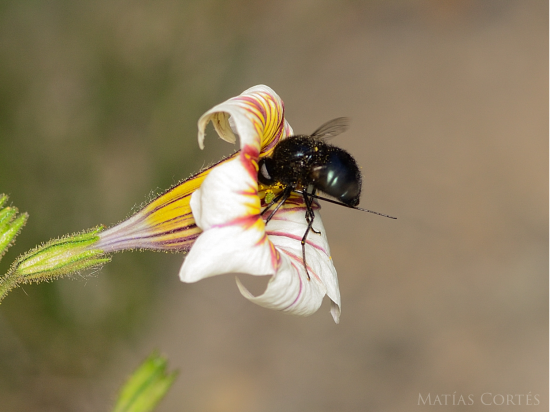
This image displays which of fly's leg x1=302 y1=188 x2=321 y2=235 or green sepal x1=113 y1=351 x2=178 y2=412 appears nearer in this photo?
fly's leg x1=302 y1=188 x2=321 y2=235

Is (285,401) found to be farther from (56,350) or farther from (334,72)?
(334,72)

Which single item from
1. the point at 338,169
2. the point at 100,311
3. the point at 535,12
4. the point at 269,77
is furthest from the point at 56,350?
the point at 535,12

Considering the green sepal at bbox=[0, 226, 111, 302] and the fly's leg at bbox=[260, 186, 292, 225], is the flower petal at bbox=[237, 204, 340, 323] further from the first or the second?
the green sepal at bbox=[0, 226, 111, 302]

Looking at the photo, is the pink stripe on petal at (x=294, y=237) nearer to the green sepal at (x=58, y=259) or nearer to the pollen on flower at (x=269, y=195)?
the pollen on flower at (x=269, y=195)

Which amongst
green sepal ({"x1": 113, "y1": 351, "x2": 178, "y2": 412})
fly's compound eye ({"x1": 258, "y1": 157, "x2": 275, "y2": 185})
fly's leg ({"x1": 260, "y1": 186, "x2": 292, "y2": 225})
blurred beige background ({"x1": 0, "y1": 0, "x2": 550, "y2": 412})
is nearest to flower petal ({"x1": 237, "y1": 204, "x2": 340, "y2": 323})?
fly's leg ({"x1": 260, "y1": 186, "x2": 292, "y2": 225})

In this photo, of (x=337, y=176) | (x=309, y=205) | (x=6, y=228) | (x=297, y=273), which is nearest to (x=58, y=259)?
(x=6, y=228)

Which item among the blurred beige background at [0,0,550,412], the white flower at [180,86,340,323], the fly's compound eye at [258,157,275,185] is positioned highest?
the blurred beige background at [0,0,550,412]
